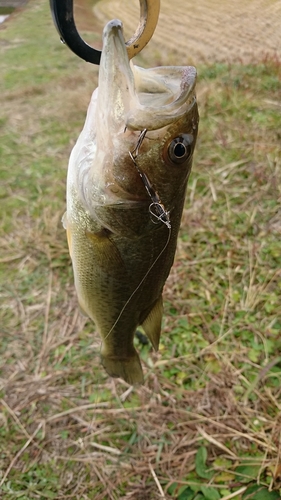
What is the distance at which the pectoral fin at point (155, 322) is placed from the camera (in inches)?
59.7

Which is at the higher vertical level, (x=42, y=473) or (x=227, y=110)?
(x=227, y=110)

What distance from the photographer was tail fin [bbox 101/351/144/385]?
1720 millimetres

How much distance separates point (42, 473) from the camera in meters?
2.36

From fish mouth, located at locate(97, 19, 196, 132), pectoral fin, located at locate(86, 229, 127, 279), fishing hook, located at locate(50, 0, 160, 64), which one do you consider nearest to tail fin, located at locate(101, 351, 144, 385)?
pectoral fin, located at locate(86, 229, 127, 279)

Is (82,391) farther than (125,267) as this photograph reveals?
Yes

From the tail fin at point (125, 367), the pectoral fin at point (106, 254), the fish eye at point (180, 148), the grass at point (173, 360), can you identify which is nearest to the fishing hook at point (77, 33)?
the fish eye at point (180, 148)

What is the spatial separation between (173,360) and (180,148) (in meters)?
1.95

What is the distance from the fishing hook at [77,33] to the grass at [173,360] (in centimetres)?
203

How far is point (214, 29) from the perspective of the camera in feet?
21.1

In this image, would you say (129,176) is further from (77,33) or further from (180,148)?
(77,33)

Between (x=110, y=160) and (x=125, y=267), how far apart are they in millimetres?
Result: 362

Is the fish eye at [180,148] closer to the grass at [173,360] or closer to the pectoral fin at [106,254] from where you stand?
the pectoral fin at [106,254]

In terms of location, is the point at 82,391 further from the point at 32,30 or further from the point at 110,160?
the point at 32,30

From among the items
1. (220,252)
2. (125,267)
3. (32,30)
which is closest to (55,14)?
(125,267)
